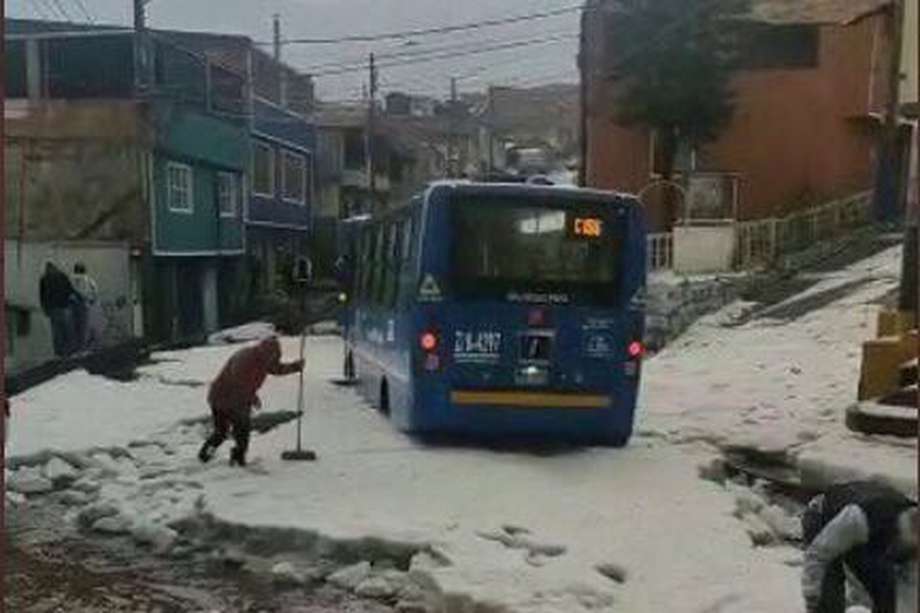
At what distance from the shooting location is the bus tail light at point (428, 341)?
1362cm

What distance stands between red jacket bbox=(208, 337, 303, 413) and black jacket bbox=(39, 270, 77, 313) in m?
11.6

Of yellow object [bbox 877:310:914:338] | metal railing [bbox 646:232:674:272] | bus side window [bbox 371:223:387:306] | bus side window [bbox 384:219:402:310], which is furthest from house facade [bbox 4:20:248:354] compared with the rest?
yellow object [bbox 877:310:914:338]

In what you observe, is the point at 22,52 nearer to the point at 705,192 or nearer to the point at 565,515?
the point at 705,192

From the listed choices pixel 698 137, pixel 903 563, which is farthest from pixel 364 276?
pixel 698 137

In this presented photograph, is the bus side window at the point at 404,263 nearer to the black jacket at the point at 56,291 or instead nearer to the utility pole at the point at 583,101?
the black jacket at the point at 56,291

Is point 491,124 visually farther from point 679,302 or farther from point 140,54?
A: point 679,302

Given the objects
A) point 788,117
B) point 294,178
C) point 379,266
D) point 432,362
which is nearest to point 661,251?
point 788,117

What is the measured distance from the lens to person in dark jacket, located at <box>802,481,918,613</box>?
243 inches

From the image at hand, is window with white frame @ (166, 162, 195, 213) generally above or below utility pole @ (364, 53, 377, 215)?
below

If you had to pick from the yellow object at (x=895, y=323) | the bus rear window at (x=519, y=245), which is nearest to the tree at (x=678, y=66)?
the yellow object at (x=895, y=323)

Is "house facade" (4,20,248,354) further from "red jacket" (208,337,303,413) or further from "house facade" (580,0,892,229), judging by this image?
"red jacket" (208,337,303,413)

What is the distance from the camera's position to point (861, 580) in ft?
21.1

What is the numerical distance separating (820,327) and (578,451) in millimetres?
10903

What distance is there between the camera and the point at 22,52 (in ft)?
114
